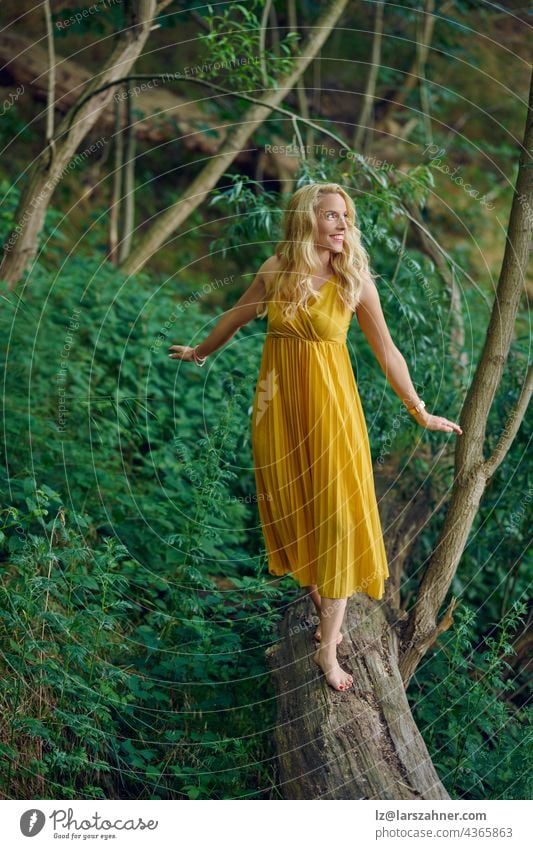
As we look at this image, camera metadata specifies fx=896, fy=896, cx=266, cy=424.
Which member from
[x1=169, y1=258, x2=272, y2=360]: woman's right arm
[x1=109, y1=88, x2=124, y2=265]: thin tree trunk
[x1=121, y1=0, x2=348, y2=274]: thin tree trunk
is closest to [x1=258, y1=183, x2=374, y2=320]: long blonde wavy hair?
[x1=169, y1=258, x2=272, y2=360]: woman's right arm

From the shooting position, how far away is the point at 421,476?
5547mm

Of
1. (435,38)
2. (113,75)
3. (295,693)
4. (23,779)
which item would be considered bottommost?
(23,779)

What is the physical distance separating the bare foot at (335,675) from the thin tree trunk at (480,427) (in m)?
0.50

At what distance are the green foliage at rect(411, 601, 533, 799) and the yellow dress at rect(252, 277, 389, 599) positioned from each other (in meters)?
0.63

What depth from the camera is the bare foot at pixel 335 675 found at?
11.7 feet

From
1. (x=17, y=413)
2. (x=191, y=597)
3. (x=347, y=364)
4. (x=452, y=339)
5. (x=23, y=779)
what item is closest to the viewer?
(x=23, y=779)

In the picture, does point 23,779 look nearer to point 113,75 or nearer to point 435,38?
point 113,75

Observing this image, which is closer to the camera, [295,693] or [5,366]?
[295,693]

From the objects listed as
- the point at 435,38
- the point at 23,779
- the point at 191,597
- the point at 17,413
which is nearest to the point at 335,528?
the point at 191,597

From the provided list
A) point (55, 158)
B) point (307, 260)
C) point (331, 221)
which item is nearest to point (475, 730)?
point (307, 260)

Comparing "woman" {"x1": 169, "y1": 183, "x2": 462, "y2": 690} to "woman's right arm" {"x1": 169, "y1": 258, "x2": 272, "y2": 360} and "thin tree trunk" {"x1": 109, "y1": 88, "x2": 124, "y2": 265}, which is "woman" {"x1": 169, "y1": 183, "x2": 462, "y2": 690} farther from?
"thin tree trunk" {"x1": 109, "y1": 88, "x2": 124, "y2": 265}

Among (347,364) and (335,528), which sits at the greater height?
(347,364)

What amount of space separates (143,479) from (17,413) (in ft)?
2.82

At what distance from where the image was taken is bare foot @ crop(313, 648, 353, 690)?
357 centimetres
